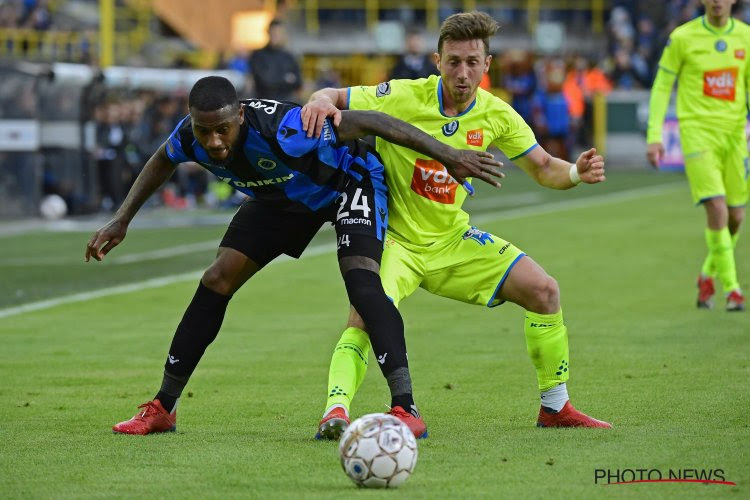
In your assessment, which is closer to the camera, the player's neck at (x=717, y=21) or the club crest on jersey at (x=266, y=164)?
the club crest on jersey at (x=266, y=164)

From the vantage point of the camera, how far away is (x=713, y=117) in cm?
1134

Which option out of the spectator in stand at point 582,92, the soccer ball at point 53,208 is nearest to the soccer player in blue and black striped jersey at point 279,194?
the soccer ball at point 53,208

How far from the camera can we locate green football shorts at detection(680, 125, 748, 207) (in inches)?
444

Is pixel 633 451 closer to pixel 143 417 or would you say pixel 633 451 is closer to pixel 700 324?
pixel 143 417

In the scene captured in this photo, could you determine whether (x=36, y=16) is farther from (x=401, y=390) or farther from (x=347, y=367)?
(x=401, y=390)

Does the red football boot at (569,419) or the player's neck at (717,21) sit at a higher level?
the player's neck at (717,21)

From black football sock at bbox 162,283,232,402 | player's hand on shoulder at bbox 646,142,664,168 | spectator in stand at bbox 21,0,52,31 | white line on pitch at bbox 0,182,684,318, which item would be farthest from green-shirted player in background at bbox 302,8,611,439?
spectator in stand at bbox 21,0,52,31

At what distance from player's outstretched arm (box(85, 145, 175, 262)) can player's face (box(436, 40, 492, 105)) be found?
4.49 ft

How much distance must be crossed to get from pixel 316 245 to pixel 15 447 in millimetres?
11034

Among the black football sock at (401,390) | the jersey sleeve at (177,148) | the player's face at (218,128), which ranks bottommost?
the black football sock at (401,390)

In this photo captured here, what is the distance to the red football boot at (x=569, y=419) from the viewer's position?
674cm

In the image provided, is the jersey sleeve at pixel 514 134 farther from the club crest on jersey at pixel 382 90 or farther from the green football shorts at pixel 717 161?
the green football shorts at pixel 717 161

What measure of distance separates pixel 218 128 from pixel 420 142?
0.89 meters

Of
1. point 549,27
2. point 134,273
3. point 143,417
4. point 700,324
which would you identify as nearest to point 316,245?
point 134,273
